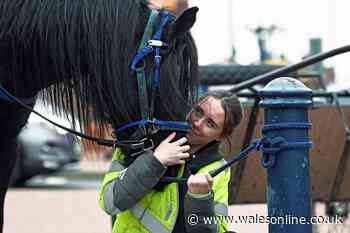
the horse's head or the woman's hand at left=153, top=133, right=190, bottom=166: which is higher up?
the horse's head

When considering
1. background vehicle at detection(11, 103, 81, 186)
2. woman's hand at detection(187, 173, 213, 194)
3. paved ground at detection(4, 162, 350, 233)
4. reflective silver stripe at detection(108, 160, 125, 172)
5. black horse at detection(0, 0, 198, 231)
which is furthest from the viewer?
background vehicle at detection(11, 103, 81, 186)

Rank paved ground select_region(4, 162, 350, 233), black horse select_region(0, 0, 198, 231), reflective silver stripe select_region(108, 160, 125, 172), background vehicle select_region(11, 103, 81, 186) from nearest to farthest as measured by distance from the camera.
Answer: black horse select_region(0, 0, 198, 231)
reflective silver stripe select_region(108, 160, 125, 172)
paved ground select_region(4, 162, 350, 233)
background vehicle select_region(11, 103, 81, 186)

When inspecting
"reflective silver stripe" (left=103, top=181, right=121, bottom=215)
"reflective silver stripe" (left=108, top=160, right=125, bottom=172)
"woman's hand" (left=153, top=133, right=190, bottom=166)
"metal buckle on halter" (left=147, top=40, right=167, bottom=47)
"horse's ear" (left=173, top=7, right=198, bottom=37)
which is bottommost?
"reflective silver stripe" (left=103, top=181, right=121, bottom=215)

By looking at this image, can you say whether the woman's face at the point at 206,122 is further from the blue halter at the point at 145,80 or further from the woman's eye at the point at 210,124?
the blue halter at the point at 145,80

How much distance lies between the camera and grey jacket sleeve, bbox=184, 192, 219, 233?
297 cm

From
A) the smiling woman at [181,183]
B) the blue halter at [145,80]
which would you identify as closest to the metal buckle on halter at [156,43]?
the blue halter at [145,80]

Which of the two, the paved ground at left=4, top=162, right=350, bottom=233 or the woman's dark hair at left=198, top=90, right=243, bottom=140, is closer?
the woman's dark hair at left=198, top=90, right=243, bottom=140

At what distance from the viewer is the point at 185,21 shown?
306 centimetres

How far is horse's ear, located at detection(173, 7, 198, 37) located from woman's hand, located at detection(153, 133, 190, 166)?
1.25 ft

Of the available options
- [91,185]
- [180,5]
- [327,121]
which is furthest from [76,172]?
[327,121]

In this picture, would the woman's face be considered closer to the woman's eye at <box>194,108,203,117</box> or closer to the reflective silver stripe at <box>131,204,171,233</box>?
the woman's eye at <box>194,108,203,117</box>

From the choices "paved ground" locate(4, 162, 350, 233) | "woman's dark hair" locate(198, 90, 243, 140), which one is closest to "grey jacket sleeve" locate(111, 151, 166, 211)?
"woman's dark hair" locate(198, 90, 243, 140)

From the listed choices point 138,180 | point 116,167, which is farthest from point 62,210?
point 138,180

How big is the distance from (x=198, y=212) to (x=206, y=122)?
0.40 meters
